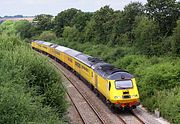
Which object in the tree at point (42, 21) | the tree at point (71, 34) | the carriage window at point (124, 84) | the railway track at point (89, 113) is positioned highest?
the tree at point (42, 21)

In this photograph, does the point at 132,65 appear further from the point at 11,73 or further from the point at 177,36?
the point at 11,73

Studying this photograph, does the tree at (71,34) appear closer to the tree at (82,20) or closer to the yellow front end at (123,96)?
the tree at (82,20)

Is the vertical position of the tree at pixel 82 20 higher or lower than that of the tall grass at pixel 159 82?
higher

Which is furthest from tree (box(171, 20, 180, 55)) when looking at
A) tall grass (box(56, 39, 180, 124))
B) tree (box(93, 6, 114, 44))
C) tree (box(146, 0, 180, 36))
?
tree (box(93, 6, 114, 44))

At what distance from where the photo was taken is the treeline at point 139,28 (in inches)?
1374

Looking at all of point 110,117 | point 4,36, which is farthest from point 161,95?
point 4,36

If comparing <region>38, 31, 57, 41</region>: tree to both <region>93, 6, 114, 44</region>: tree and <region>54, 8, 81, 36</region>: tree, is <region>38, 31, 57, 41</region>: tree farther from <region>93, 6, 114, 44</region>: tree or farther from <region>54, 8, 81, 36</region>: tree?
<region>93, 6, 114, 44</region>: tree

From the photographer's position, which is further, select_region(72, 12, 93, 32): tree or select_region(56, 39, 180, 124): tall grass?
select_region(72, 12, 93, 32): tree

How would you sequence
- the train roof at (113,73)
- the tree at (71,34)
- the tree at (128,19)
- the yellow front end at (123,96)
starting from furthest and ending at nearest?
the tree at (71,34) → the tree at (128,19) → the train roof at (113,73) → the yellow front end at (123,96)

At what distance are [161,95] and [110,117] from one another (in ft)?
13.5

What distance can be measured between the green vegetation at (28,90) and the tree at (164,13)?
53.9 feet

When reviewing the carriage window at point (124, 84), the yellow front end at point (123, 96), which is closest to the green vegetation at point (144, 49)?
the yellow front end at point (123, 96)

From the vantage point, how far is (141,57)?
35.2 meters

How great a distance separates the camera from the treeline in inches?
1374
